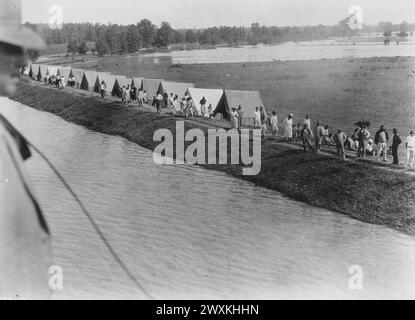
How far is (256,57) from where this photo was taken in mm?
72562

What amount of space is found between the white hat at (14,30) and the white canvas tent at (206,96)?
88.4 ft

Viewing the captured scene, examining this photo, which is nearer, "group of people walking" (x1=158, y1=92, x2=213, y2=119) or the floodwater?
"group of people walking" (x1=158, y1=92, x2=213, y2=119)

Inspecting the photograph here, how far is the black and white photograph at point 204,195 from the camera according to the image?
2.55m

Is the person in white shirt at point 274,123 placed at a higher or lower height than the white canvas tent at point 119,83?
lower

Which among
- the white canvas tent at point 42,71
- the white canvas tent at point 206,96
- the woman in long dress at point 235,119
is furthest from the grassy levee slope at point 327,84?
the white canvas tent at point 42,71

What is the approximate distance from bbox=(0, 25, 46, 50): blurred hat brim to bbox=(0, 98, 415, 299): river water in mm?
8526

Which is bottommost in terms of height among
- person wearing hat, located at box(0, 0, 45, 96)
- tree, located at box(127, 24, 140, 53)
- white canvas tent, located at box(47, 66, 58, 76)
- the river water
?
the river water

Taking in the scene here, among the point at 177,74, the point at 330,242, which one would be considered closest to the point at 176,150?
the point at 330,242

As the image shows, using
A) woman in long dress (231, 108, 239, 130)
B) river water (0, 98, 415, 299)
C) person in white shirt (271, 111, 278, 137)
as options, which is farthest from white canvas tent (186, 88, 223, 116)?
river water (0, 98, 415, 299)

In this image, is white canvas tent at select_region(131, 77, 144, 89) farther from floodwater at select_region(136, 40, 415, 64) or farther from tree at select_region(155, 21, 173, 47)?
tree at select_region(155, 21, 173, 47)

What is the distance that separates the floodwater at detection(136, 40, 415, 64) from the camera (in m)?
58.7

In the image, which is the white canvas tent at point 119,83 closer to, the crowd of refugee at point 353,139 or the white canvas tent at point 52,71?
the white canvas tent at point 52,71

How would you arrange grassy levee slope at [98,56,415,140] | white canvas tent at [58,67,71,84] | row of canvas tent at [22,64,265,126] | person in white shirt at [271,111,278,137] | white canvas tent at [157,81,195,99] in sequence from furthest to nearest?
white canvas tent at [58,67,71,84]
white canvas tent at [157,81,195,99]
row of canvas tent at [22,64,265,126]
grassy levee slope at [98,56,415,140]
person in white shirt at [271,111,278,137]
